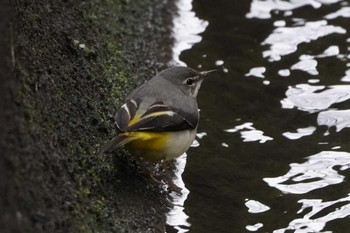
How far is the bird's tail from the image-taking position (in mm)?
5832

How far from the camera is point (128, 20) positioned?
9602mm

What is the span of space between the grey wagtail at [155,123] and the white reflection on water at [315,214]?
1047 millimetres

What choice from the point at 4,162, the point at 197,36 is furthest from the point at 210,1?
the point at 4,162

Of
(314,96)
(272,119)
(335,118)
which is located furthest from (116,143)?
(314,96)

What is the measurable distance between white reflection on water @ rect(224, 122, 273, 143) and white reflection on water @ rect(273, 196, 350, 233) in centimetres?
115

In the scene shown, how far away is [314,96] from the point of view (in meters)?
8.45

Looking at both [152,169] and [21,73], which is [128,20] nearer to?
[152,169]

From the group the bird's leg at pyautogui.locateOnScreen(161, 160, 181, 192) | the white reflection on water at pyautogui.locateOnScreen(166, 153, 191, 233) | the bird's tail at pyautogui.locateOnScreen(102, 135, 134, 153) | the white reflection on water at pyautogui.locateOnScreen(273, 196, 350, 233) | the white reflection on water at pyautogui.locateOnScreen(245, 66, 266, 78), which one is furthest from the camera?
the white reflection on water at pyautogui.locateOnScreen(245, 66, 266, 78)

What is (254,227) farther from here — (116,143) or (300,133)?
(300,133)

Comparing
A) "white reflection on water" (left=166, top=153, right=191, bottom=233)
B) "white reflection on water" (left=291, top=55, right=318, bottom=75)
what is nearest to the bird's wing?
"white reflection on water" (left=166, top=153, right=191, bottom=233)

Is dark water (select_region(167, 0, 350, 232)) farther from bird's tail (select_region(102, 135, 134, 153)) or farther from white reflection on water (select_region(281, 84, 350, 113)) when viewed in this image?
bird's tail (select_region(102, 135, 134, 153))

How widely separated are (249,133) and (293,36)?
225 centimetres

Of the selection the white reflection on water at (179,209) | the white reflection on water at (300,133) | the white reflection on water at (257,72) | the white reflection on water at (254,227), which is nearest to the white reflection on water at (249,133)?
the white reflection on water at (300,133)

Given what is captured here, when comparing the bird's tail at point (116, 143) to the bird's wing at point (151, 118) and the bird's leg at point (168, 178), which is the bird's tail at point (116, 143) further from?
the bird's leg at point (168, 178)
